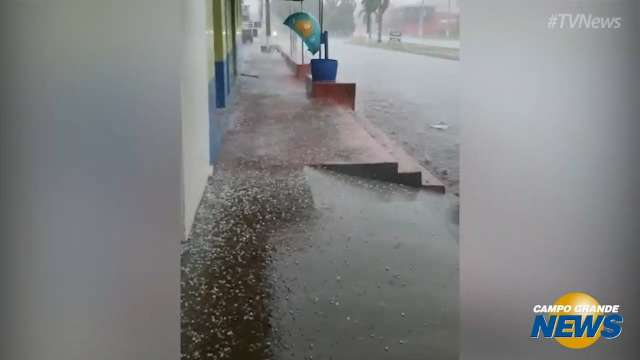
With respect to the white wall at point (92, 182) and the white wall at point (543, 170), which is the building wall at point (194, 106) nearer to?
the white wall at point (92, 182)

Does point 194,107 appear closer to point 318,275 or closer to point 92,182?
point 318,275

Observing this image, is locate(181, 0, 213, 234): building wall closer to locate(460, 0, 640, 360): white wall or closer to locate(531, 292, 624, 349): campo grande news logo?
locate(460, 0, 640, 360): white wall

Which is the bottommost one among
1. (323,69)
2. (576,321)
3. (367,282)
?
(367,282)

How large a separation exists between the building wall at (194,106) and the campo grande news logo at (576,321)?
5.89 ft

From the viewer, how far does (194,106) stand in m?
3.57

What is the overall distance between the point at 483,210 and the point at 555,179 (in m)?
0.19

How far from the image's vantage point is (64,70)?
1631 mm

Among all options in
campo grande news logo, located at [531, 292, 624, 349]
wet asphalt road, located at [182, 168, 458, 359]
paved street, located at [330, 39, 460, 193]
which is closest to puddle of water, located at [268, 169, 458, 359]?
wet asphalt road, located at [182, 168, 458, 359]

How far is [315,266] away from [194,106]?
3.77ft

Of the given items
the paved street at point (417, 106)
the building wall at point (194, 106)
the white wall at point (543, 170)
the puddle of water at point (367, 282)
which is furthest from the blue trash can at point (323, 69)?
the white wall at point (543, 170)

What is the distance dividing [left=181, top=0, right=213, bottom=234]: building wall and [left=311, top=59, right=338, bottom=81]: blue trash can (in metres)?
5.46

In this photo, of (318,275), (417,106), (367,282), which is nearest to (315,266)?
(318,275)

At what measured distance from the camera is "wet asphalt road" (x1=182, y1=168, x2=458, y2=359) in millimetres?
2227

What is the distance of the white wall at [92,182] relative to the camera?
1.63m
